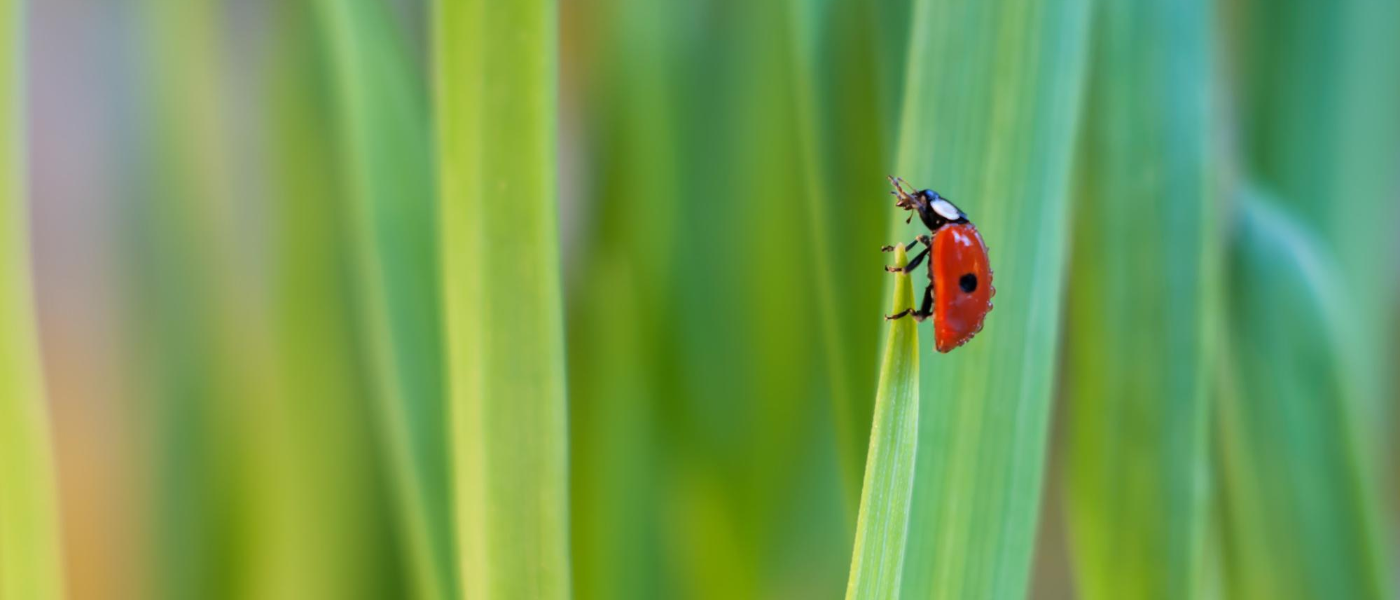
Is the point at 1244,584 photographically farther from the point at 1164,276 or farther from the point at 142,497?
the point at 142,497

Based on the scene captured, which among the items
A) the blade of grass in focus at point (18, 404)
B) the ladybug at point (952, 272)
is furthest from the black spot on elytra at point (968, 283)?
the blade of grass in focus at point (18, 404)

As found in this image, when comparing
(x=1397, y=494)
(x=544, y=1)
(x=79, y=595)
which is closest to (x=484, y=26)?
(x=544, y=1)

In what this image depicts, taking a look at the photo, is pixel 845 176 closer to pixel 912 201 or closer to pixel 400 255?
pixel 912 201

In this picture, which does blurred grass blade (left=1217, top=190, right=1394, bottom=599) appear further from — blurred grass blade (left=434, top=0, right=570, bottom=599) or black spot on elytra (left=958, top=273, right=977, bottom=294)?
blurred grass blade (left=434, top=0, right=570, bottom=599)

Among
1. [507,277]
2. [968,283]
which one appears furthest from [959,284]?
[507,277]

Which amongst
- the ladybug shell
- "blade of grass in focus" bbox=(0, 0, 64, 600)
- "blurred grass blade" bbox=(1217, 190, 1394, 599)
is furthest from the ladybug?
"blade of grass in focus" bbox=(0, 0, 64, 600)

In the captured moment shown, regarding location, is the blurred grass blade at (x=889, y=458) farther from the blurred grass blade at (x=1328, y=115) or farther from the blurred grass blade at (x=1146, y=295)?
the blurred grass blade at (x=1328, y=115)

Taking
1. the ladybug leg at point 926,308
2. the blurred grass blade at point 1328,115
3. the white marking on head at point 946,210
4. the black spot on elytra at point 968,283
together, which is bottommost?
the ladybug leg at point 926,308
